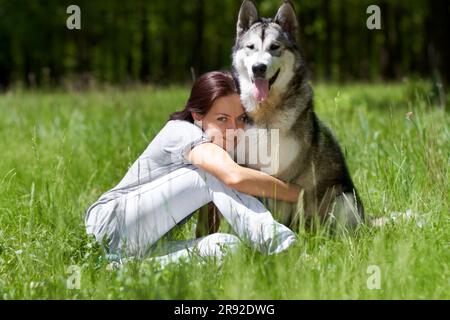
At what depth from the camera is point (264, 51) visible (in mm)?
3934

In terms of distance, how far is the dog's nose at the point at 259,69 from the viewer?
152 inches

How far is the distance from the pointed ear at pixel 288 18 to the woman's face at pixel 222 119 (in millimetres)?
572

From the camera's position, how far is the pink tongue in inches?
157

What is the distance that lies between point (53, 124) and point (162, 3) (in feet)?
62.4

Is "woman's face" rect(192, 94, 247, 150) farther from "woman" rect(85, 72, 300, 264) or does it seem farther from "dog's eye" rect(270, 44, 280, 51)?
"dog's eye" rect(270, 44, 280, 51)

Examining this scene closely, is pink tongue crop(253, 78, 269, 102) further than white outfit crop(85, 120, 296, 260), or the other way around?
pink tongue crop(253, 78, 269, 102)

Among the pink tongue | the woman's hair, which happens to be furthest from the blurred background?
the woman's hair

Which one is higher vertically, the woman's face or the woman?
the woman's face

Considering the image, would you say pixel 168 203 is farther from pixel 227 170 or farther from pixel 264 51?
pixel 264 51

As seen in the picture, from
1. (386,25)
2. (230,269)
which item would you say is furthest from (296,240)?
(386,25)

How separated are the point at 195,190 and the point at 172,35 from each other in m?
27.9

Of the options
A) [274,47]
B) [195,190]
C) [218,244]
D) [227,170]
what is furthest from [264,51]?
[218,244]

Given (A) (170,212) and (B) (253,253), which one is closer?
(B) (253,253)

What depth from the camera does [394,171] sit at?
436cm
